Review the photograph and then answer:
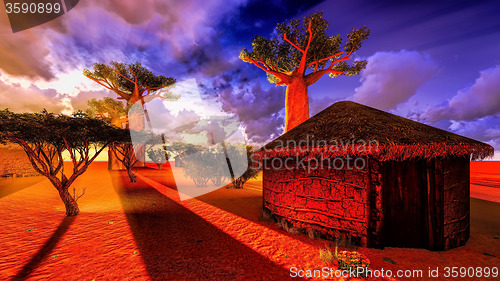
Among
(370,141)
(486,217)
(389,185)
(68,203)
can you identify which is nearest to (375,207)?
(389,185)

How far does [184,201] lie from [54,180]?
505cm

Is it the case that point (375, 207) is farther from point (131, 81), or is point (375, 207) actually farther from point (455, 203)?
point (131, 81)

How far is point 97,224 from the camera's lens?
621 cm

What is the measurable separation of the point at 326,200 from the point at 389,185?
158cm

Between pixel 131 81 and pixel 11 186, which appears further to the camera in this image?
pixel 131 81

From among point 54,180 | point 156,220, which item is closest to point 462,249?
point 156,220

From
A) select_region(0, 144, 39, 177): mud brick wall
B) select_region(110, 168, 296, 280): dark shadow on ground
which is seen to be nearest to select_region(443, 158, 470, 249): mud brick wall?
select_region(110, 168, 296, 280): dark shadow on ground

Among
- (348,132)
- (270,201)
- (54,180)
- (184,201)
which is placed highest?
(348,132)

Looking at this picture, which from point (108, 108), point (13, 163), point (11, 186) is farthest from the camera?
point (108, 108)

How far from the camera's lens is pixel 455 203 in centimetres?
486

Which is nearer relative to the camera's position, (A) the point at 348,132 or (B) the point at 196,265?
(B) the point at 196,265

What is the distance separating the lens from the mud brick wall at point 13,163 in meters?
19.7

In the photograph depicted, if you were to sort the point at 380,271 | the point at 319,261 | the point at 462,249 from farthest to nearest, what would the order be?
the point at 462,249 → the point at 319,261 → the point at 380,271

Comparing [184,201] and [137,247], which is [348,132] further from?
[184,201]
